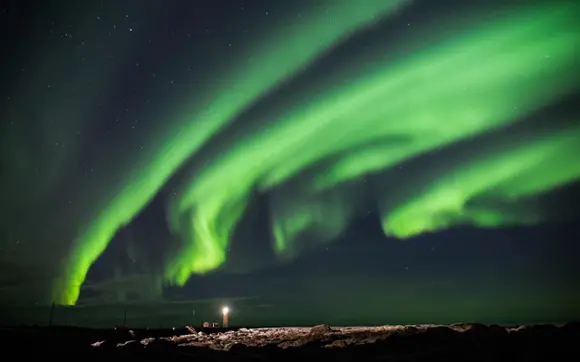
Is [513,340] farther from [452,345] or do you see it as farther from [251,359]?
[251,359]

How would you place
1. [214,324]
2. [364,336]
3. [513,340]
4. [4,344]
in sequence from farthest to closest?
[214,324], [364,336], [4,344], [513,340]

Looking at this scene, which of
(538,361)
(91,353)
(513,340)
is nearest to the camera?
(538,361)

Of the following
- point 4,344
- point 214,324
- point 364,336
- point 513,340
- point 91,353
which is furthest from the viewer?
point 214,324

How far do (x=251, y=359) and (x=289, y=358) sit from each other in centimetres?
159

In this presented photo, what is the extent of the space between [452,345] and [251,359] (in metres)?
8.25

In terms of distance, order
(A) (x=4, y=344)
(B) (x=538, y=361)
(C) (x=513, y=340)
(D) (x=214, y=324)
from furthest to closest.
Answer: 1. (D) (x=214, y=324)
2. (A) (x=4, y=344)
3. (C) (x=513, y=340)
4. (B) (x=538, y=361)

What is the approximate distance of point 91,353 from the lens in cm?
1831

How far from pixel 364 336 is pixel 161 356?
11198 mm

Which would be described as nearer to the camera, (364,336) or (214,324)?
(364,336)

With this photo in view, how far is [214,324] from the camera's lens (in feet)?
200

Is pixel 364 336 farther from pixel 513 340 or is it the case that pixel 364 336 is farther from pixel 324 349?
pixel 513 340

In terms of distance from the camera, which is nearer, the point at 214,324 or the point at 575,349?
the point at 575,349

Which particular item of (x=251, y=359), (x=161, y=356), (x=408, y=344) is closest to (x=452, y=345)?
(x=408, y=344)

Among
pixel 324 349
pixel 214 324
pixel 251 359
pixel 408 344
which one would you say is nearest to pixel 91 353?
pixel 251 359
